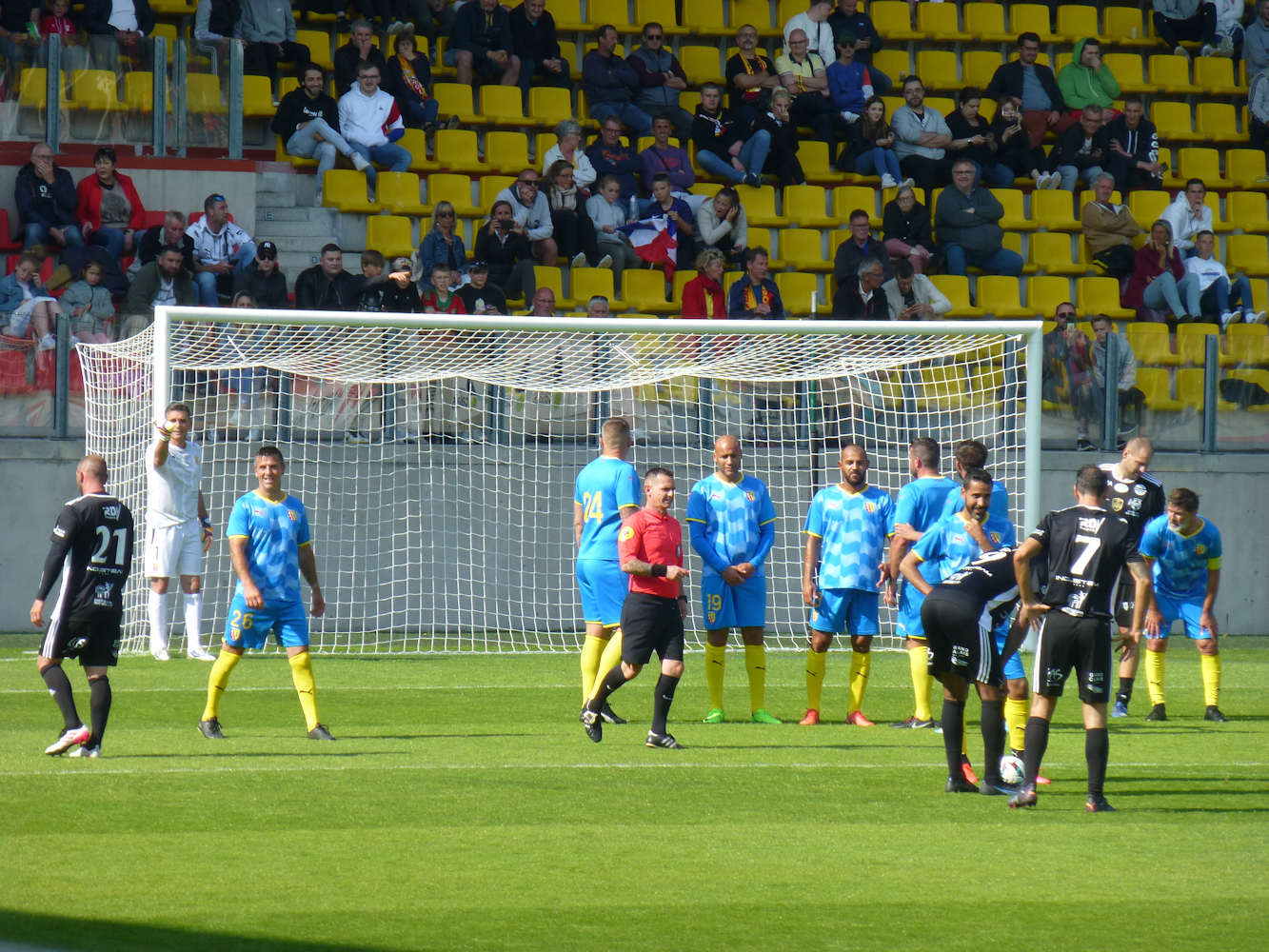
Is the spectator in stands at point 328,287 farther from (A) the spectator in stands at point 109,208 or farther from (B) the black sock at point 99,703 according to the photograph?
(B) the black sock at point 99,703

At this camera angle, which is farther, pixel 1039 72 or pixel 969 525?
pixel 1039 72

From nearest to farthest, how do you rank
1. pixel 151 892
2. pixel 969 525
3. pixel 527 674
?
pixel 151 892 < pixel 969 525 < pixel 527 674

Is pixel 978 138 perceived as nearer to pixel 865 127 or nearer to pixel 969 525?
pixel 865 127

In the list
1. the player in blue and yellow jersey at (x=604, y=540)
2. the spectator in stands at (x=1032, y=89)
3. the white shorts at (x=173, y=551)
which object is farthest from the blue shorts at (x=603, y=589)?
the spectator in stands at (x=1032, y=89)

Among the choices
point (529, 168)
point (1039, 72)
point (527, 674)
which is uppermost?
point (1039, 72)

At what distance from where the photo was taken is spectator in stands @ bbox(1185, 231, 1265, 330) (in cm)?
1811

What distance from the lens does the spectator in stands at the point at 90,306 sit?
13539 mm

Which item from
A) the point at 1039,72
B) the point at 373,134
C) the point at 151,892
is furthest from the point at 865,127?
the point at 151,892

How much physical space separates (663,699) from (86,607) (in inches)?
127

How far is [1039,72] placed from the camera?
19.9m

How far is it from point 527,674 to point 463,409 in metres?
3.07

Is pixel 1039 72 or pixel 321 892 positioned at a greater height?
pixel 1039 72

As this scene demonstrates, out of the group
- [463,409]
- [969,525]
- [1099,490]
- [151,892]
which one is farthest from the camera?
[463,409]

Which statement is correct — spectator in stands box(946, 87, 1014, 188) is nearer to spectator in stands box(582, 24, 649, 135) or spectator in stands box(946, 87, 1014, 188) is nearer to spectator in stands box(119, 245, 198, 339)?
spectator in stands box(582, 24, 649, 135)
